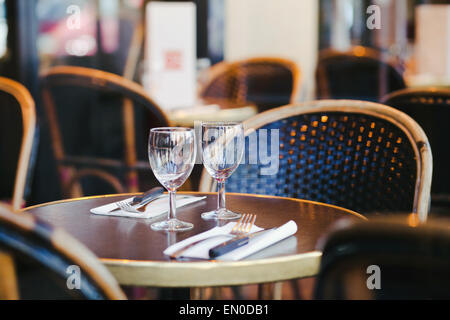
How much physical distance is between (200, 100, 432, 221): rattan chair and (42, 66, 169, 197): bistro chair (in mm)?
642

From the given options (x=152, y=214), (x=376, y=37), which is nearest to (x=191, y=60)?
Result: (x=152, y=214)

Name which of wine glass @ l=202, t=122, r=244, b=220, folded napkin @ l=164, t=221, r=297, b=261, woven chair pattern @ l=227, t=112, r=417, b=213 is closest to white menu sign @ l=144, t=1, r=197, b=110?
woven chair pattern @ l=227, t=112, r=417, b=213

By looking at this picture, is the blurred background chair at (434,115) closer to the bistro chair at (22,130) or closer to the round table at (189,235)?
the round table at (189,235)

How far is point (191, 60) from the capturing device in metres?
2.51

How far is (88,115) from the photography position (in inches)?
111

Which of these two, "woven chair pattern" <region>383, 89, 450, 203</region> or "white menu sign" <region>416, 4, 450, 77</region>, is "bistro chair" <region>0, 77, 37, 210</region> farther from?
"white menu sign" <region>416, 4, 450, 77</region>

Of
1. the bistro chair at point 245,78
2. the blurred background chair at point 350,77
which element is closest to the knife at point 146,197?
the blurred background chair at point 350,77

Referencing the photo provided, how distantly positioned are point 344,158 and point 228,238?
0.65 metres

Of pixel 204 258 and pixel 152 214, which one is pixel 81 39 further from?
pixel 204 258

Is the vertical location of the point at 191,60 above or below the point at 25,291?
above

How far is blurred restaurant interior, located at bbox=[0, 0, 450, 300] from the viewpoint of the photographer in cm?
54

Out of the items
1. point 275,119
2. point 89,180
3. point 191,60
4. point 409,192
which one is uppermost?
point 191,60

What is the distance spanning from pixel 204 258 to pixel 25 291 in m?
0.31

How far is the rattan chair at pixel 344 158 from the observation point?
1.34m
